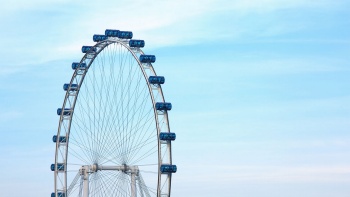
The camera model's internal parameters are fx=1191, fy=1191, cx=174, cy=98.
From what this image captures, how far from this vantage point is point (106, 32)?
108m

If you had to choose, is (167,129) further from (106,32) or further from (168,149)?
(106,32)

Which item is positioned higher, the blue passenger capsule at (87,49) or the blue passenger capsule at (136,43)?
the blue passenger capsule at (87,49)

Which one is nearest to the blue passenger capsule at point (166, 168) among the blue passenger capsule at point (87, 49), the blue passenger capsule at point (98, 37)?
the blue passenger capsule at point (98, 37)

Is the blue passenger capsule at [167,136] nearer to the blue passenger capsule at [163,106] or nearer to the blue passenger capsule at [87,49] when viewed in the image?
the blue passenger capsule at [163,106]

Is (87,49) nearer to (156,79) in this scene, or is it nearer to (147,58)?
(147,58)

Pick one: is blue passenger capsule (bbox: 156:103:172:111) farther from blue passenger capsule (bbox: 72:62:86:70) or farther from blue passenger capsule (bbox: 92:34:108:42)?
blue passenger capsule (bbox: 72:62:86:70)

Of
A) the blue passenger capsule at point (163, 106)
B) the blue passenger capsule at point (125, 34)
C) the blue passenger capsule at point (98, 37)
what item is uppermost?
the blue passenger capsule at point (98, 37)

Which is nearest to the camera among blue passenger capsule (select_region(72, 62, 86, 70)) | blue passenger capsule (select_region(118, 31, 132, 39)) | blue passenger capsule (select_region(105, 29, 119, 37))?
blue passenger capsule (select_region(118, 31, 132, 39))

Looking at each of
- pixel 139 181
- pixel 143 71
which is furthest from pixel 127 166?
pixel 143 71

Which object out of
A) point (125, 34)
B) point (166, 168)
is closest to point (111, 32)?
point (125, 34)

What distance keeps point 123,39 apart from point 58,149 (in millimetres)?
19773

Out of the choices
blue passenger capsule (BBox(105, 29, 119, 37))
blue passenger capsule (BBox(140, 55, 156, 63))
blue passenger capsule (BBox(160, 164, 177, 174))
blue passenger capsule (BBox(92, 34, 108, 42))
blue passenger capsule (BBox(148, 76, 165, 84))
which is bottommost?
blue passenger capsule (BBox(160, 164, 177, 174))

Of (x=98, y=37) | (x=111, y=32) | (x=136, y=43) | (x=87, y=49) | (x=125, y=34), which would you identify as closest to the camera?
(x=136, y=43)

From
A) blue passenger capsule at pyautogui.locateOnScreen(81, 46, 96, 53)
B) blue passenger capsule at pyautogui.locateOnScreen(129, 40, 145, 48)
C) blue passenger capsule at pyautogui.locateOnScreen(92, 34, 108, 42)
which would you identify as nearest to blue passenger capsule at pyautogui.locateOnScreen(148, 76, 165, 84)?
blue passenger capsule at pyautogui.locateOnScreen(129, 40, 145, 48)
